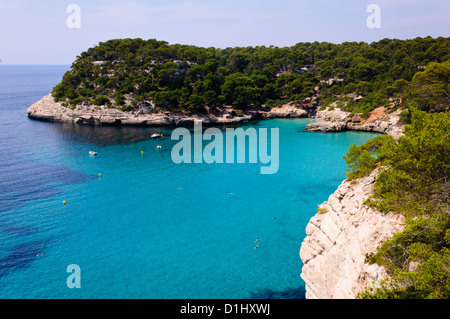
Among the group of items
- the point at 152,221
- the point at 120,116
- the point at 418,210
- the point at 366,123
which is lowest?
the point at 152,221

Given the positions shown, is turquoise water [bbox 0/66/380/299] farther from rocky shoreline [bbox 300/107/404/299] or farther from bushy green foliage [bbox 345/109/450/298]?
bushy green foliage [bbox 345/109/450/298]

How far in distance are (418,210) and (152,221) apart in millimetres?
24735

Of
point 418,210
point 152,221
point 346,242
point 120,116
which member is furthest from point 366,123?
point 418,210

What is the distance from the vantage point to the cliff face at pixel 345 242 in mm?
13844

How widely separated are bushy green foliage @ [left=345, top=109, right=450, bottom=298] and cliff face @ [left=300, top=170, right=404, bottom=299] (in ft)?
2.15

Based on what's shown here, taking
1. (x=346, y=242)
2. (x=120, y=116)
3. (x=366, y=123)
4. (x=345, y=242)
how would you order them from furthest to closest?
1. (x=120, y=116)
2. (x=366, y=123)
3. (x=345, y=242)
4. (x=346, y=242)

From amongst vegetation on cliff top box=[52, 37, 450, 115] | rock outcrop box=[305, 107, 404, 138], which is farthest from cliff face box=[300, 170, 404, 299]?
vegetation on cliff top box=[52, 37, 450, 115]

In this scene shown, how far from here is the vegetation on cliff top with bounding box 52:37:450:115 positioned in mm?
76375

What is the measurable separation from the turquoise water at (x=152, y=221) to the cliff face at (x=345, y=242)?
509cm

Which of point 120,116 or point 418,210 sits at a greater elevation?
point 120,116

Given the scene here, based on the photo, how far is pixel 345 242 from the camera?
640 inches

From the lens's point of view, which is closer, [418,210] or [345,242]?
[418,210]

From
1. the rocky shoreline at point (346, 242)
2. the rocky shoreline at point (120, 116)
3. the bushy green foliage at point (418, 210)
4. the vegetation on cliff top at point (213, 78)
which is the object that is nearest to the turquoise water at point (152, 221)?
the rocky shoreline at point (346, 242)

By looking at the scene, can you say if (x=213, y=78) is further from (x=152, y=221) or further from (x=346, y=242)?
(x=346, y=242)
